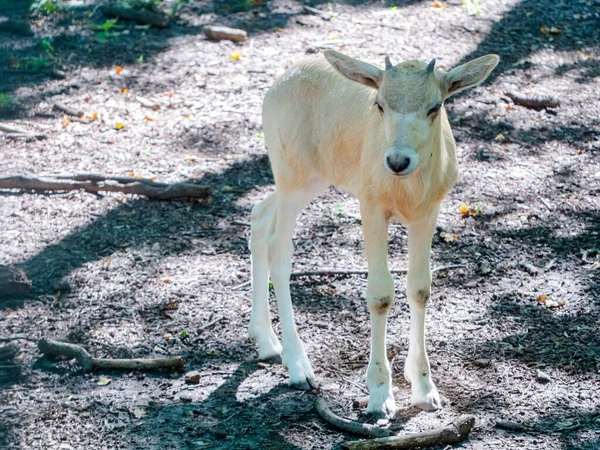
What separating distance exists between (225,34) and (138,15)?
1.78m

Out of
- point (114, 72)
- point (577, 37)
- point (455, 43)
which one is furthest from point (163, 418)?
point (577, 37)

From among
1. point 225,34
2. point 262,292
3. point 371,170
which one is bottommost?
point 262,292

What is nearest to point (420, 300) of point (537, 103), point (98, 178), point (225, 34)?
point (98, 178)

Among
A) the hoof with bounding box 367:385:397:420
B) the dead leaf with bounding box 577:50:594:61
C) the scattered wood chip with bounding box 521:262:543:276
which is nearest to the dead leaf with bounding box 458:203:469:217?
the scattered wood chip with bounding box 521:262:543:276

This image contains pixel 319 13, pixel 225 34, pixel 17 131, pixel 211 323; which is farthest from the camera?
pixel 319 13

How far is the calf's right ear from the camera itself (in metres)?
5.61

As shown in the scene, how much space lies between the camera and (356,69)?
5.65m

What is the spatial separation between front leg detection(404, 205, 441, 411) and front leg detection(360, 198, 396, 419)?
23 centimetres

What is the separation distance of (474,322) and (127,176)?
4.64 m

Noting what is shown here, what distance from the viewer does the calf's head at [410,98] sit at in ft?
16.9

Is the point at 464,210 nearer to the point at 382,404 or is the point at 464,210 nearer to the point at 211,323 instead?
the point at 211,323

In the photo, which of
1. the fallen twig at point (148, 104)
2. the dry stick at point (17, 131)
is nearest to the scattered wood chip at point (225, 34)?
the fallen twig at point (148, 104)

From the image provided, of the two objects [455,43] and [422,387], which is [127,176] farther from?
[455,43]

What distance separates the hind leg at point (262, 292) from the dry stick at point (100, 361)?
72 centimetres
